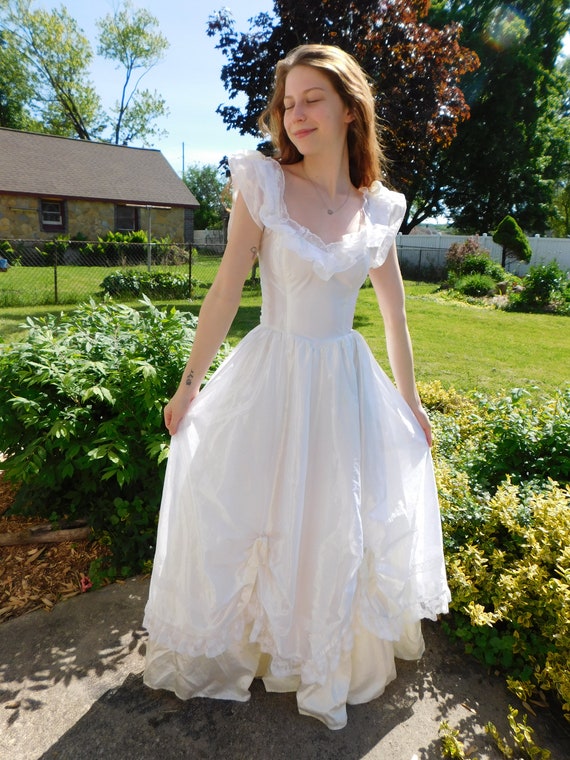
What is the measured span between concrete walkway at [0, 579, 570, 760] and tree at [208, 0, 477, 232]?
893cm

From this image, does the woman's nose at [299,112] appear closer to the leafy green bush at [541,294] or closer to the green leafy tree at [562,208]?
the leafy green bush at [541,294]

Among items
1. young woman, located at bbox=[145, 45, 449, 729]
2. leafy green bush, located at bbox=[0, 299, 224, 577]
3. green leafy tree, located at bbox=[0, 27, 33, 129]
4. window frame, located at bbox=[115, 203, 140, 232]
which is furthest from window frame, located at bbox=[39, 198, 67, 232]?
young woman, located at bbox=[145, 45, 449, 729]

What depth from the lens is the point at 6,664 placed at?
7.36 ft

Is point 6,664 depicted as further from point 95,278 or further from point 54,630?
point 95,278

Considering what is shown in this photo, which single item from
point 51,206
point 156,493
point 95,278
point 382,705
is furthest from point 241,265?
point 51,206

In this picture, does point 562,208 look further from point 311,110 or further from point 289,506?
point 289,506

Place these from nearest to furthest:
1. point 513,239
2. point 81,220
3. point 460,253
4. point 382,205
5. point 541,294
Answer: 1. point 382,205
2. point 541,294
3. point 513,239
4. point 460,253
5. point 81,220

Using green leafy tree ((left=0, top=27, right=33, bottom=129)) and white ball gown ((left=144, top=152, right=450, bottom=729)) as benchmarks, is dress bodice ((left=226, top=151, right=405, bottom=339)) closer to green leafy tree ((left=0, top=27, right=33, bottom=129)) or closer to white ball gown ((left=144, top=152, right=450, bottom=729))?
white ball gown ((left=144, top=152, right=450, bottom=729))

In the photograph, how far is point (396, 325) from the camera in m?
2.17

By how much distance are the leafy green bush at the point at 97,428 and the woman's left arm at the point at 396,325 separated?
3.90 feet

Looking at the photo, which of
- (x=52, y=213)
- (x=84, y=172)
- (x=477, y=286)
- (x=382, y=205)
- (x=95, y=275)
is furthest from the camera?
(x=84, y=172)

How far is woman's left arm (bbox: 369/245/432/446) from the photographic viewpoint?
213 centimetres

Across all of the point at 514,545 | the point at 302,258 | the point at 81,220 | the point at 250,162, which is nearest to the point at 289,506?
the point at 302,258

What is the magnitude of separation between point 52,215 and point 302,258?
24.7 meters
